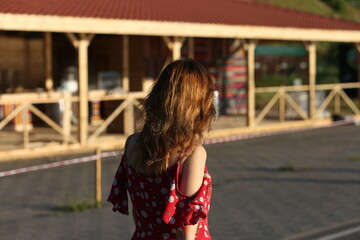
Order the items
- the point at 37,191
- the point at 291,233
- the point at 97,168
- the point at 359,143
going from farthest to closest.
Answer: the point at 359,143, the point at 37,191, the point at 97,168, the point at 291,233

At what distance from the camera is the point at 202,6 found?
1989 centimetres

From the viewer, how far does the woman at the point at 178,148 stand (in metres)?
3.07

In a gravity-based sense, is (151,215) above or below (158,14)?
below

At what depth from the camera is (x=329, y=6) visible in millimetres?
98250

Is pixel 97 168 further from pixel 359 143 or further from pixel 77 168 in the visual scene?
pixel 359 143

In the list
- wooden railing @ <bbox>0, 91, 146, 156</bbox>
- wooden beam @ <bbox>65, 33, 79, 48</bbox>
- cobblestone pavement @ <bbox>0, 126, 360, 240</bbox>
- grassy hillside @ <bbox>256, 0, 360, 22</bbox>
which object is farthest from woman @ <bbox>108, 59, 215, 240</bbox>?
grassy hillside @ <bbox>256, 0, 360, 22</bbox>

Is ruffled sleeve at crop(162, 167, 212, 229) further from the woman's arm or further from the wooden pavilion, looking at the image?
the wooden pavilion

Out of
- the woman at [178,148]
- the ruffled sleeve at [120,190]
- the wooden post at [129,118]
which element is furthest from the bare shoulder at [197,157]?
the wooden post at [129,118]

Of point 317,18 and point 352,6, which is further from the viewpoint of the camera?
point 352,6

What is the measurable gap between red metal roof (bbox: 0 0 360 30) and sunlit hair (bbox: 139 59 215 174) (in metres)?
10.7

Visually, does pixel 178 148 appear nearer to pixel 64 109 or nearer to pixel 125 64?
pixel 64 109

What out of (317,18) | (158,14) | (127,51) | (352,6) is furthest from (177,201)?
(352,6)

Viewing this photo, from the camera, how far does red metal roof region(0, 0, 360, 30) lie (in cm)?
1459

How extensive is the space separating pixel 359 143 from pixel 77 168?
262 inches
